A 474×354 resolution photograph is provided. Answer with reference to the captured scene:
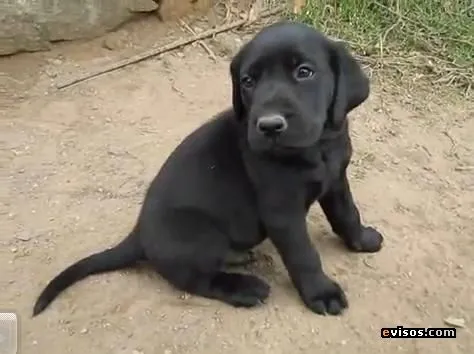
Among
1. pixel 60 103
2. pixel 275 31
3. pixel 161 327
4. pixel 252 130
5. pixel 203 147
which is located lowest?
pixel 60 103

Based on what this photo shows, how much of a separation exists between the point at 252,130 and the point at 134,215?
1062 millimetres

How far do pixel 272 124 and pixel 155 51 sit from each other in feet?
7.99

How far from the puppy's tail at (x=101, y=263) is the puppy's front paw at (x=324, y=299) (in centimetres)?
69

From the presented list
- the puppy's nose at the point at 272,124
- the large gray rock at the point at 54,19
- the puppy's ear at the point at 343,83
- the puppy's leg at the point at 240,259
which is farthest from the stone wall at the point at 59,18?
the puppy's nose at the point at 272,124

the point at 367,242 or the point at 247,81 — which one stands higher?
the point at 247,81

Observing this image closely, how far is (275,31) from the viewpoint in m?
3.15

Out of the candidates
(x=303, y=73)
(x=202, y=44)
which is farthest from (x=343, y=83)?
(x=202, y=44)

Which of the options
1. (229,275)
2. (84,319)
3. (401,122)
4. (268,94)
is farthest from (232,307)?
(401,122)

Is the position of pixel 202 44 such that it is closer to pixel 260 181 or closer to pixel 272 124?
pixel 260 181

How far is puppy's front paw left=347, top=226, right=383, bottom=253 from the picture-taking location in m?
3.67

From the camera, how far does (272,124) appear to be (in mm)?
3008

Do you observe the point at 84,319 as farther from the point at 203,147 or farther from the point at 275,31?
the point at 275,31

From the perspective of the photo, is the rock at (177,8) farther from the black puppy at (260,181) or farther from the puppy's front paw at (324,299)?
the puppy's front paw at (324,299)

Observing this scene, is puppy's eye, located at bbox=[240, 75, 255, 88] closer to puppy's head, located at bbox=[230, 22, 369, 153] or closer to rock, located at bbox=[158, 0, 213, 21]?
puppy's head, located at bbox=[230, 22, 369, 153]
